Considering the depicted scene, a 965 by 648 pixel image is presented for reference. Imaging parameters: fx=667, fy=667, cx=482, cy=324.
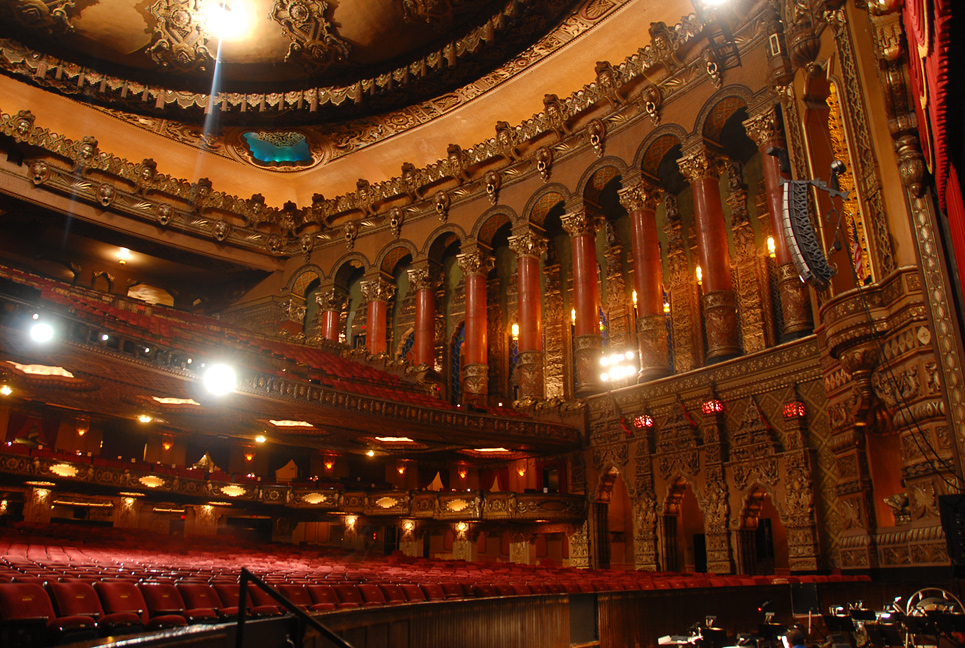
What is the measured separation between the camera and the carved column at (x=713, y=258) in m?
16.1

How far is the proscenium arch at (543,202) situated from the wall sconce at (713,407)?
28.6 feet

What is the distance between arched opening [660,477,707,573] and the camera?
1608cm

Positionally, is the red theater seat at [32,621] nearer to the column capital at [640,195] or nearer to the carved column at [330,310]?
the column capital at [640,195]


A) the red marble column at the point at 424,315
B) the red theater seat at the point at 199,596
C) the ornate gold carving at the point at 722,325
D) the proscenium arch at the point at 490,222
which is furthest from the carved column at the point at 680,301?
the red theater seat at the point at 199,596

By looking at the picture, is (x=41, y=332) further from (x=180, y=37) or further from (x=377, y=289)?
(x=180, y=37)

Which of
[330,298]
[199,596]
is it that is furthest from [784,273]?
[330,298]

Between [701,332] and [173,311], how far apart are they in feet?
55.0

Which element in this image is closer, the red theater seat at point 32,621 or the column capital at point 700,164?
the red theater seat at point 32,621

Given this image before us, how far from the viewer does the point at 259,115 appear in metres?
26.5

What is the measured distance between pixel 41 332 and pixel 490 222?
15034mm

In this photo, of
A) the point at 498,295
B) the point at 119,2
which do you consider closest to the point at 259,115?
the point at 119,2

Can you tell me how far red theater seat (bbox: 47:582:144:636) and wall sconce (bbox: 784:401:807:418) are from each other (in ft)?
40.8

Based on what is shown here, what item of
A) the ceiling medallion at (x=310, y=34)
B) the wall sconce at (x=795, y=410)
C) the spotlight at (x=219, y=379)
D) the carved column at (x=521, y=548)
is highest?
the ceiling medallion at (x=310, y=34)

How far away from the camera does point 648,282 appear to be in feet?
60.1
